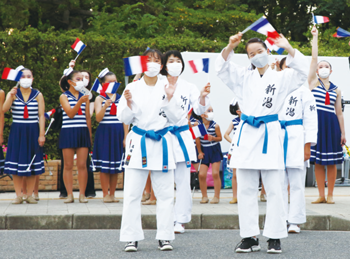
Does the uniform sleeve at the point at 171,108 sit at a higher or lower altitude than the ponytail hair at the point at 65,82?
lower

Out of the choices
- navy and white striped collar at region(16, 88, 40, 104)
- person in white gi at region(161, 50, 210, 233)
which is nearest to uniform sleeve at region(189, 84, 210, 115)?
person in white gi at region(161, 50, 210, 233)

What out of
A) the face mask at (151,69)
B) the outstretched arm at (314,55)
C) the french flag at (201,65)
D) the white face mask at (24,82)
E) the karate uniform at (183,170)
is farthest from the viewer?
the white face mask at (24,82)

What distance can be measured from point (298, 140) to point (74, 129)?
3.51 metres

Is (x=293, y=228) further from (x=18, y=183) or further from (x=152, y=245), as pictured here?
(x=18, y=183)

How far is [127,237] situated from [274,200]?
4.52ft

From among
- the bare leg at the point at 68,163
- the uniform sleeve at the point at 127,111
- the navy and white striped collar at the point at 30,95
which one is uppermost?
the navy and white striped collar at the point at 30,95

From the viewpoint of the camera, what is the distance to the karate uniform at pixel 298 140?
5996 millimetres

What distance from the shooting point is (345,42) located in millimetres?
17984

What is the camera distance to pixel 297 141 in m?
6.05

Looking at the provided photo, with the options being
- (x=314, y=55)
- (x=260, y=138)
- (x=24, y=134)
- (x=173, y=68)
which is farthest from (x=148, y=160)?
(x=24, y=134)

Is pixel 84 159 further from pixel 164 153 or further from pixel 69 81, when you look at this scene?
pixel 164 153

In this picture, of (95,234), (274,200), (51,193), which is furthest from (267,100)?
(51,193)

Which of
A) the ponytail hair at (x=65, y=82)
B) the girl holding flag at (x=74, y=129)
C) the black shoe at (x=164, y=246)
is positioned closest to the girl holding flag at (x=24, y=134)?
the girl holding flag at (x=74, y=129)

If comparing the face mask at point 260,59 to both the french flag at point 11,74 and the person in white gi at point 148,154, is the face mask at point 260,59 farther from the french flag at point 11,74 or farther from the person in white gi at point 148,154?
the french flag at point 11,74
